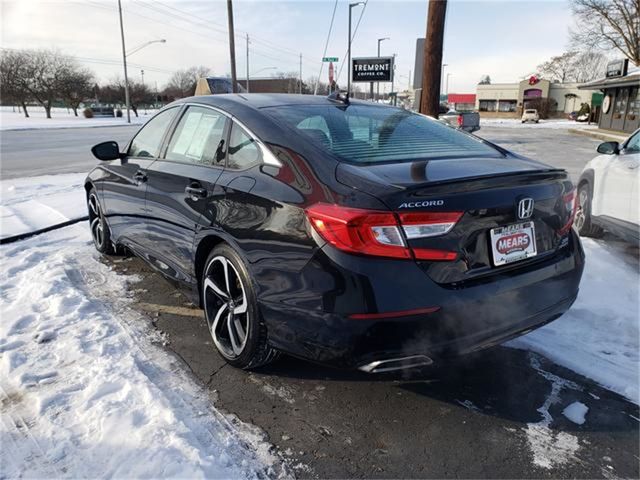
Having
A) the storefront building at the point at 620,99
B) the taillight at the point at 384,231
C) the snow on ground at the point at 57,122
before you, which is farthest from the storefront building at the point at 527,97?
the taillight at the point at 384,231

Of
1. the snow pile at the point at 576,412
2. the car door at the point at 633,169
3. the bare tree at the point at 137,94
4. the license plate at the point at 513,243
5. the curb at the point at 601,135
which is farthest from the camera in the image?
the bare tree at the point at 137,94

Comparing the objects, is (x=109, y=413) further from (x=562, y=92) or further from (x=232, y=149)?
(x=562, y=92)

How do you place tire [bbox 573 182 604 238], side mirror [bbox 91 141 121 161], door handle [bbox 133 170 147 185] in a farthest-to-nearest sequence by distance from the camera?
tire [bbox 573 182 604 238]
side mirror [bbox 91 141 121 161]
door handle [bbox 133 170 147 185]

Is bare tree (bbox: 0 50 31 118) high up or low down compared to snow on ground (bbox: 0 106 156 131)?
up

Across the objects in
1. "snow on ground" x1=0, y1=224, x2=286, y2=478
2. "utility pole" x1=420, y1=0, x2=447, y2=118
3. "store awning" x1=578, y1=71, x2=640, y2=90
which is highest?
"store awning" x1=578, y1=71, x2=640, y2=90

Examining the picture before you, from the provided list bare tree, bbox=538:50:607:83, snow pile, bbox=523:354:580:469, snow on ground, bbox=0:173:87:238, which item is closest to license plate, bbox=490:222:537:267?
snow pile, bbox=523:354:580:469

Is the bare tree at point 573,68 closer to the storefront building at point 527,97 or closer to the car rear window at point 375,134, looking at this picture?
the storefront building at point 527,97

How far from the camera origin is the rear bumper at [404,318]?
2107 mm

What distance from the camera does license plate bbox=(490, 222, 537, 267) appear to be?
232 centimetres

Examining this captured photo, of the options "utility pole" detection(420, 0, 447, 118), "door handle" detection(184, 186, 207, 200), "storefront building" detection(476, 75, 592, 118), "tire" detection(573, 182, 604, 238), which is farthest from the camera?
"storefront building" detection(476, 75, 592, 118)

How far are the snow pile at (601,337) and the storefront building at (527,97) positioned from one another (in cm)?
6807

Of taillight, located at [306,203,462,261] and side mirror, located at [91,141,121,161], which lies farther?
side mirror, located at [91,141,121,161]

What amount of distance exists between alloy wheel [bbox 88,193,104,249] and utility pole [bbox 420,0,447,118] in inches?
243

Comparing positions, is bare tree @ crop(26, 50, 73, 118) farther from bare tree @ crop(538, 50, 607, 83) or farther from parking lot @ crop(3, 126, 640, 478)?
bare tree @ crop(538, 50, 607, 83)
